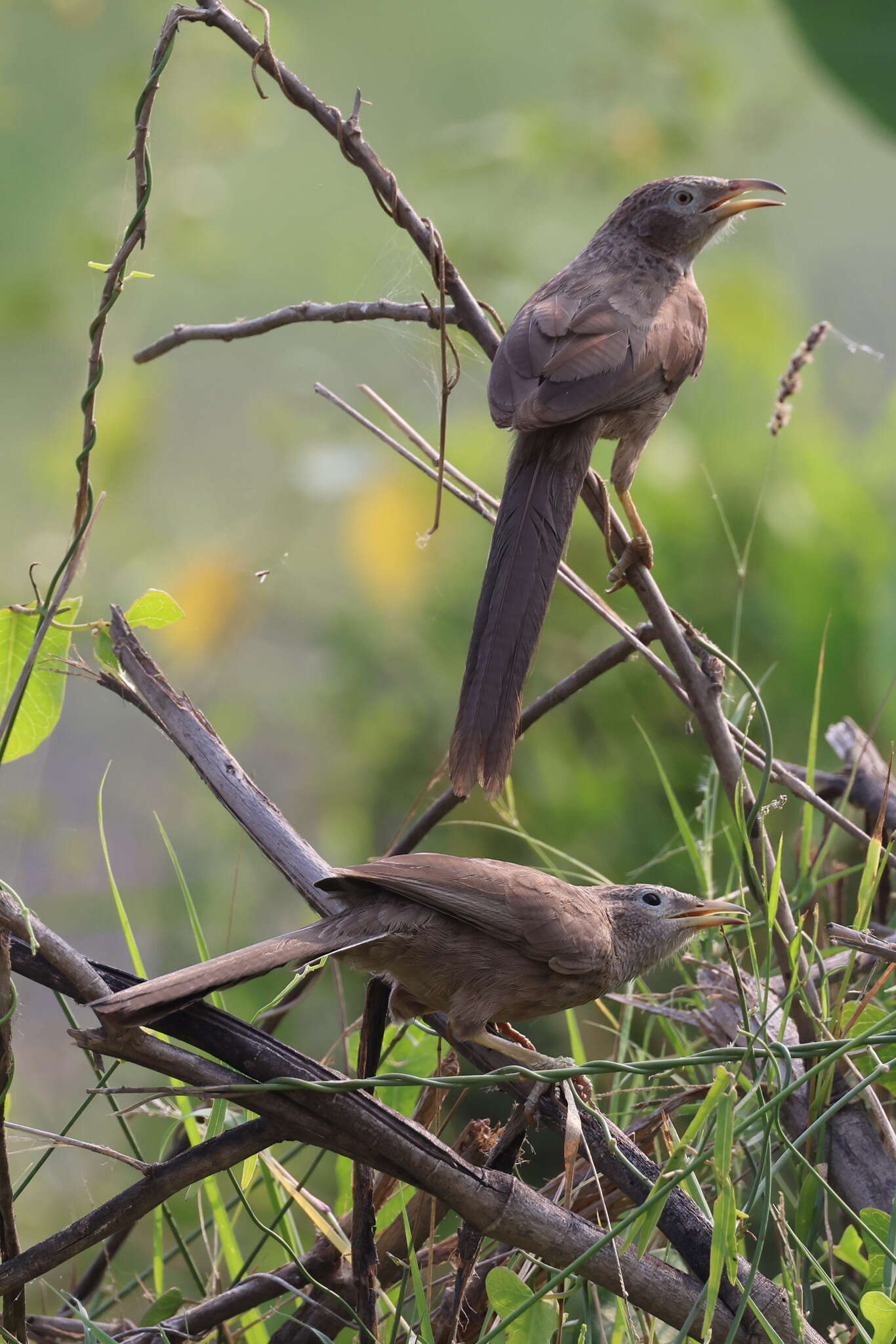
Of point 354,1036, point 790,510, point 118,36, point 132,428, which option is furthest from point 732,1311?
point 118,36

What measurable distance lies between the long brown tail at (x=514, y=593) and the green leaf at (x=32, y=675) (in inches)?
14.3

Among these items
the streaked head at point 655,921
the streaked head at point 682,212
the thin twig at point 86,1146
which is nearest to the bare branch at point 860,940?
the streaked head at point 655,921

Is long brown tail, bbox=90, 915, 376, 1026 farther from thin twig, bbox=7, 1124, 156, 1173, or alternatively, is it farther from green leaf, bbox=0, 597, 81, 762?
green leaf, bbox=0, 597, 81, 762

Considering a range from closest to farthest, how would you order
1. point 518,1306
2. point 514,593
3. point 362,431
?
point 518,1306
point 514,593
point 362,431

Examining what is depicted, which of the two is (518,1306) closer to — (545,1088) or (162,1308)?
(545,1088)

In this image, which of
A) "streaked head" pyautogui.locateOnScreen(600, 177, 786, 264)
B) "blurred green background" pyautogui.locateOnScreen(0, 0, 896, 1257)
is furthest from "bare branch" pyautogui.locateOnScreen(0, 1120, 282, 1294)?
"blurred green background" pyautogui.locateOnScreen(0, 0, 896, 1257)

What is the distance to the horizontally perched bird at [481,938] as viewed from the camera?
0.90 meters

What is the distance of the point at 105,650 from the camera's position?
1.11 metres

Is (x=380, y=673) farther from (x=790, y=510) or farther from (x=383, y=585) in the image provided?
(x=790, y=510)

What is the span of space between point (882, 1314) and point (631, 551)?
0.65 m

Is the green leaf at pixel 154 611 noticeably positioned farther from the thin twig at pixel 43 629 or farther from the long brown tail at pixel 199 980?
the long brown tail at pixel 199 980

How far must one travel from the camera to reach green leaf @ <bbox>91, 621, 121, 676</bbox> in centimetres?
110

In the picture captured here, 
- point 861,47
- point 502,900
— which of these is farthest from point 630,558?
point 861,47

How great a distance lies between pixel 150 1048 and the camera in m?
0.71
